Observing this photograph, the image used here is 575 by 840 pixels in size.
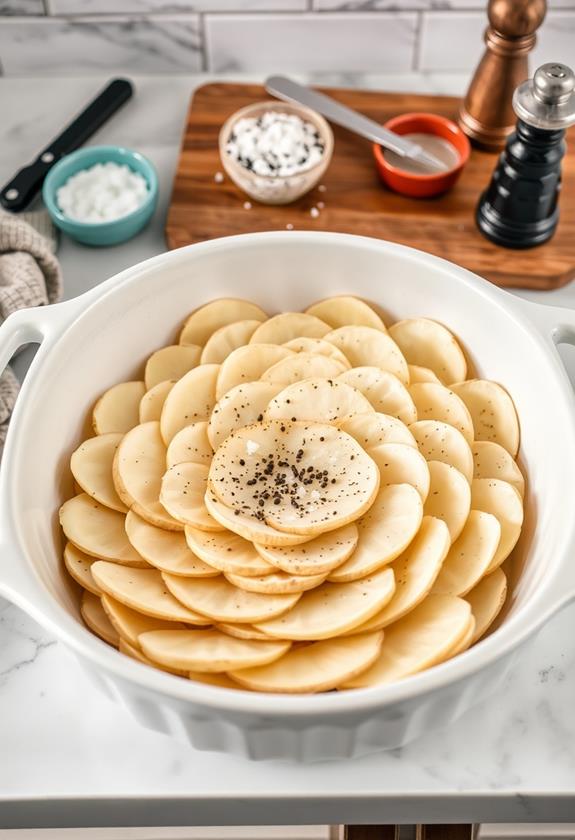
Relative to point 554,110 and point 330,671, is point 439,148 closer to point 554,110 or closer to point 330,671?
point 554,110

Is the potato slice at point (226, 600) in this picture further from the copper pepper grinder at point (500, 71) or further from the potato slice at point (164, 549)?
the copper pepper grinder at point (500, 71)

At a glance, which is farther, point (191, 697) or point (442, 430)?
point (442, 430)

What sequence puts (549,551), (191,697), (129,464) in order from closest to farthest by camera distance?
(191,697), (549,551), (129,464)

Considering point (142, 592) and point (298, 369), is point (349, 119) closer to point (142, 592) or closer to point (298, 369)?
point (298, 369)

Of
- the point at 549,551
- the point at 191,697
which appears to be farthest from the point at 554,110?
the point at 191,697

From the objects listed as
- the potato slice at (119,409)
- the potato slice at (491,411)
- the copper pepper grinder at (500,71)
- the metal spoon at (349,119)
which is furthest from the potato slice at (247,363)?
the copper pepper grinder at (500,71)

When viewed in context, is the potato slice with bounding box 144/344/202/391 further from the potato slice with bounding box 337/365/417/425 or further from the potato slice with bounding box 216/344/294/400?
the potato slice with bounding box 337/365/417/425
